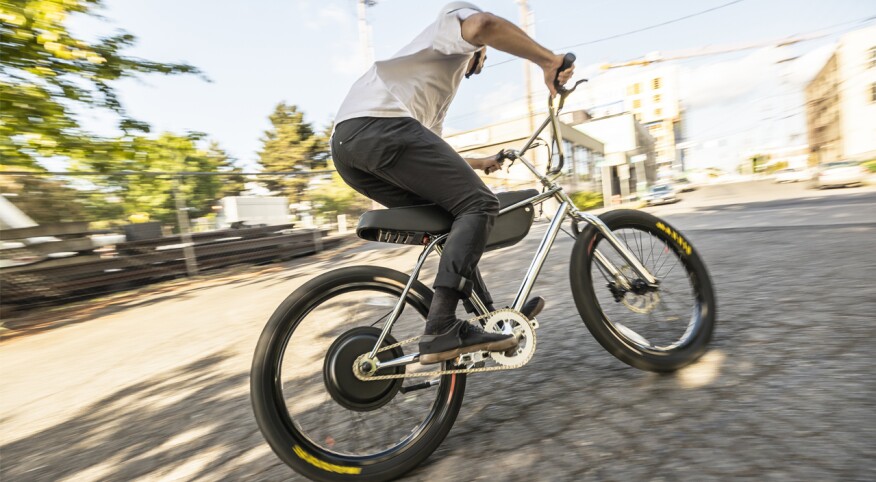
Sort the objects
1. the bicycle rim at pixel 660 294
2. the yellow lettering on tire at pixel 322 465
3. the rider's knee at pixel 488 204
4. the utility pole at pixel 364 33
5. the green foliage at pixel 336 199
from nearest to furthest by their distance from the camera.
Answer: the yellow lettering on tire at pixel 322 465, the rider's knee at pixel 488 204, the bicycle rim at pixel 660 294, the green foliage at pixel 336 199, the utility pole at pixel 364 33

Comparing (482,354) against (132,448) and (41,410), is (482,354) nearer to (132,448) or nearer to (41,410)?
(132,448)

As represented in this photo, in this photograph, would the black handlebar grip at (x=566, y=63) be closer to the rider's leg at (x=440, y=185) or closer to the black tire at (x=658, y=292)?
the rider's leg at (x=440, y=185)

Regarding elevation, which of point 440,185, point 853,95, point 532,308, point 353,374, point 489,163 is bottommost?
point 353,374

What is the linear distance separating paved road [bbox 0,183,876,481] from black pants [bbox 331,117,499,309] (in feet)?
2.31

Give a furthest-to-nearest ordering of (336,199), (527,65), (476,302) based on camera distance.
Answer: (527,65) → (336,199) → (476,302)

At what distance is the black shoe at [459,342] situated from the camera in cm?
190

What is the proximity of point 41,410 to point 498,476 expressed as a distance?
3.56 m

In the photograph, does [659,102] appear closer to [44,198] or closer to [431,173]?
[44,198]

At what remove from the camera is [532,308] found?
221 cm

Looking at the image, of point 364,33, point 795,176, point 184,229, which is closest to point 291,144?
point 364,33

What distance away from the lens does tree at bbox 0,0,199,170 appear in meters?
5.85

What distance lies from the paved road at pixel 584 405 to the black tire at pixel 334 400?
0.12m

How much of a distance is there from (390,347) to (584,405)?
0.91m

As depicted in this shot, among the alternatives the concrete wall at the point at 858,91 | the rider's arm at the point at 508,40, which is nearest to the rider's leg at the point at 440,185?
the rider's arm at the point at 508,40
